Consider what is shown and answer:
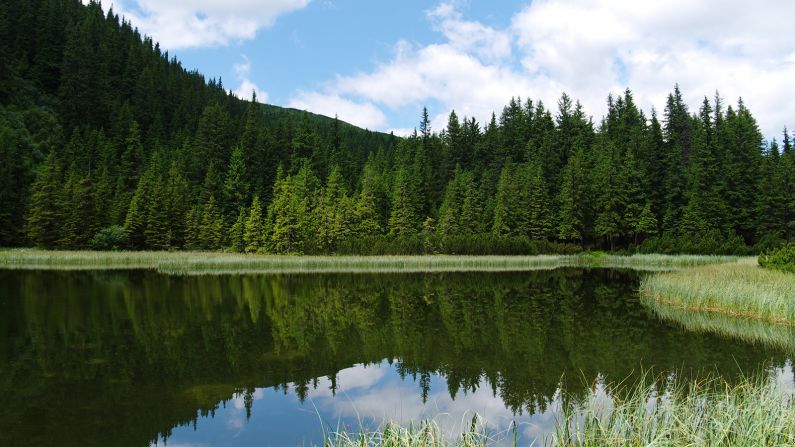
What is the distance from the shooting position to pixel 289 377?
10266 mm

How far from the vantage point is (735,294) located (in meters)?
16.4

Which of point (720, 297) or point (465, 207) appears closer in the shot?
point (720, 297)

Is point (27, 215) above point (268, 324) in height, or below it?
above

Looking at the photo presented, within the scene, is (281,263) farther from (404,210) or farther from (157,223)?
(157,223)

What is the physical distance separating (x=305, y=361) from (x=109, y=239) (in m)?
49.0

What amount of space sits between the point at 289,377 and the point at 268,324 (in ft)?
19.9

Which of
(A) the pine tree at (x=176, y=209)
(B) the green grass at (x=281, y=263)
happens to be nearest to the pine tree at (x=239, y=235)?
(A) the pine tree at (x=176, y=209)

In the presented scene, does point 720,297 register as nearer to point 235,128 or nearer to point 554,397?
point 554,397

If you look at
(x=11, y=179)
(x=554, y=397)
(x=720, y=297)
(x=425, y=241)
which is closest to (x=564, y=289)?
(x=720, y=297)

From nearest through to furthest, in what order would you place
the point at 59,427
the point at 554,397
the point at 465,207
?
the point at 59,427 → the point at 554,397 → the point at 465,207

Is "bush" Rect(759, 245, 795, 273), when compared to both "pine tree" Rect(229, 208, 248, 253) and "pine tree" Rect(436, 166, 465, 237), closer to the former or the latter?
"pine tree" Rect(436, 166, 465, 237)

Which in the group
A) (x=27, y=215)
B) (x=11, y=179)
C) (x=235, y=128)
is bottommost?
(x=27, y=215)

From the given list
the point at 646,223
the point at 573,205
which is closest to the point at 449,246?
the point at 573,205

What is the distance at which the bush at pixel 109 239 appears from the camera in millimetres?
51812
